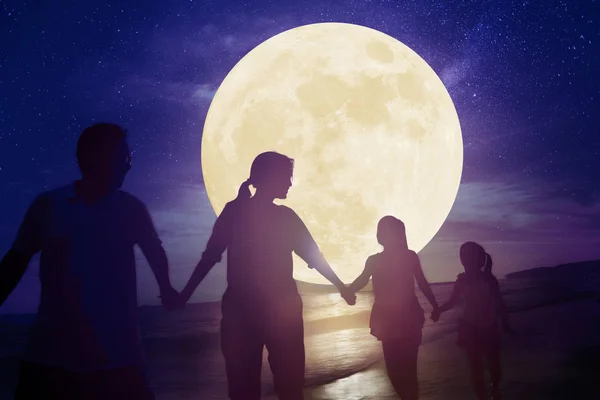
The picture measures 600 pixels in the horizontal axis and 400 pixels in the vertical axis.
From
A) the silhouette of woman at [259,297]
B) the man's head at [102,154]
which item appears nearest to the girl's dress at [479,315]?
the silhouette of woman at [259,297]

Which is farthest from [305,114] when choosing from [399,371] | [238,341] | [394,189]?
[238,341]

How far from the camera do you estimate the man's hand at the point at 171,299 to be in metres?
3.12

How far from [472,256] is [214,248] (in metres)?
3.19

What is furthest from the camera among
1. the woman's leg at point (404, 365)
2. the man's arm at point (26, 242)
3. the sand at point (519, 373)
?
the sand at point (519, 373)

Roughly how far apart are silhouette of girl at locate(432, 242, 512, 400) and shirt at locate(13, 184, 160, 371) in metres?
3.86

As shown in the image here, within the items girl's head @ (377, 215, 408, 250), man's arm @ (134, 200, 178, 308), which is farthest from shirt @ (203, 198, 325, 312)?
girl's head @ (377, 215, 408, 250)

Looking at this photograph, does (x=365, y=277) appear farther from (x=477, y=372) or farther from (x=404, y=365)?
(x=477, y=372)

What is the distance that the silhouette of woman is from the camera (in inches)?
135

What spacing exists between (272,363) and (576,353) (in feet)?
28.2

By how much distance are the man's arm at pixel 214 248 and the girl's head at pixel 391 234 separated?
165 cm

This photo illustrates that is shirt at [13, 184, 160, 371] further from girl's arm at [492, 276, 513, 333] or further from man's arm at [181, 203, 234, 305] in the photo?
girl's arm at [492, 276, 513, 333]

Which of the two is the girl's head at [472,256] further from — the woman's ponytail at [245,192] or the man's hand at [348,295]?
the woman's ponytail at [245,192]

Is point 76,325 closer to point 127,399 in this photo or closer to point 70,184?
point 127,399

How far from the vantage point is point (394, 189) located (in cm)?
854
